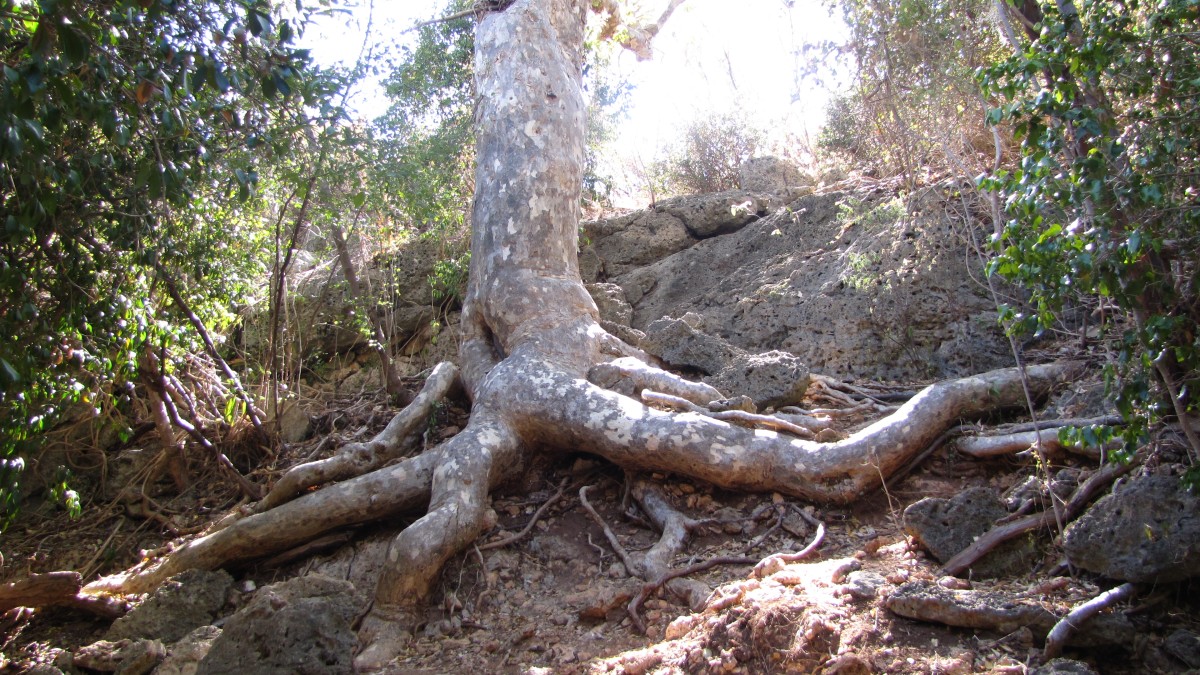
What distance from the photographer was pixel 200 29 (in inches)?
140

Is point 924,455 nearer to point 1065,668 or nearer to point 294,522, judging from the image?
point 1065,668

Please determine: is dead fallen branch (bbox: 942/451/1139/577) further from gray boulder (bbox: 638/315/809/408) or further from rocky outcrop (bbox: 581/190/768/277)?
rocky outcrop (bbox: 581/190/768/277)

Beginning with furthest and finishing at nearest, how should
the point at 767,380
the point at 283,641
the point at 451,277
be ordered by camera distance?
the point at 451,277, the point at 767,380, the point at 283,641

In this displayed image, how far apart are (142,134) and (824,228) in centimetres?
539

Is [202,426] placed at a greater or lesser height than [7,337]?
lesser

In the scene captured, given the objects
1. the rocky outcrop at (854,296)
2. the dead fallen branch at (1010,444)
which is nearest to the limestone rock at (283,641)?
the dead fallen branch at (1010,444)

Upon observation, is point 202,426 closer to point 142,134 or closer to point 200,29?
point 142,134

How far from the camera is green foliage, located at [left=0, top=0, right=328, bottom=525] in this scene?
2.89 m

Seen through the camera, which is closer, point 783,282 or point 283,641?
point 283,641

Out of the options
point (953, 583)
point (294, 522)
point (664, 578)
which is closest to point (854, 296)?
point (664, 578)

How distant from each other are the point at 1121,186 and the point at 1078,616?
4.79ft

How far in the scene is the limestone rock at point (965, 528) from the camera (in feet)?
11.1

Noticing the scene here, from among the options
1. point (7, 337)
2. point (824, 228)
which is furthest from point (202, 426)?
point (824, 228)

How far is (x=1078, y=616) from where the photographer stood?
2703 millimetres
